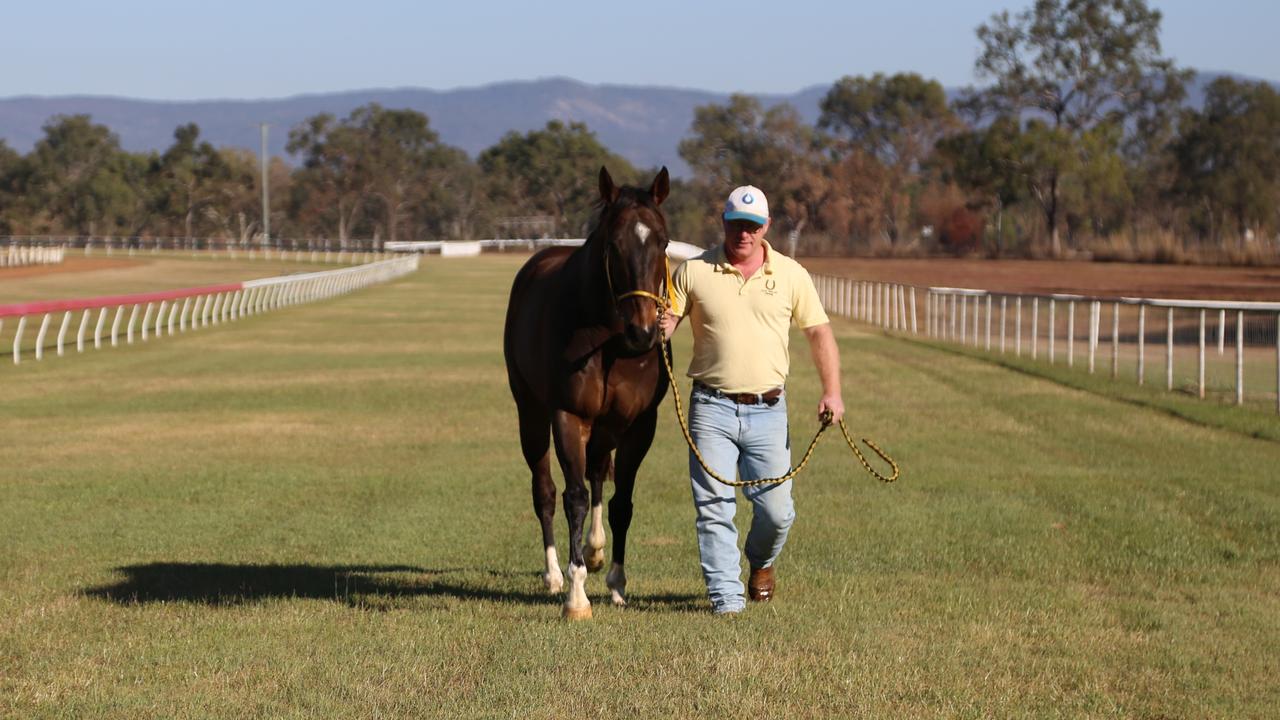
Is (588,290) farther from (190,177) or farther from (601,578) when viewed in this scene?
(190,177)

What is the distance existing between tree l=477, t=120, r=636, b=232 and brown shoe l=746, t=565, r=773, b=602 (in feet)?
404

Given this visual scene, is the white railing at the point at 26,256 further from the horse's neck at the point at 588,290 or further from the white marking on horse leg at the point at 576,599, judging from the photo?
the white marking on horse leg at the point at 576,599

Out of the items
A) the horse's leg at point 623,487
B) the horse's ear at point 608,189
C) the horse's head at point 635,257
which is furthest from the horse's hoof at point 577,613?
the horse's ear at point 608,189

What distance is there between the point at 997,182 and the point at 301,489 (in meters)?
86.9

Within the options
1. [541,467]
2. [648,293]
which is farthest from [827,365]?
[541,467]

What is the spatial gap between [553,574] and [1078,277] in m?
57.4

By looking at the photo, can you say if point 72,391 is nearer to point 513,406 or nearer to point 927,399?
point 513,406

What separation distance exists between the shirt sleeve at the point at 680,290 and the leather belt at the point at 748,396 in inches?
14.2

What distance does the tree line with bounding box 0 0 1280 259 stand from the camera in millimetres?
97688

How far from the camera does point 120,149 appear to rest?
15300 centimetres

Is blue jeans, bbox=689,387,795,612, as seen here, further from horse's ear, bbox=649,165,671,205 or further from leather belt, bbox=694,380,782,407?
horse's ear, bbox=649,165,671,205

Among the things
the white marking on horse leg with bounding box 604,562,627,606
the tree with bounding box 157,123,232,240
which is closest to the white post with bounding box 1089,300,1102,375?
the white marking on horse leg with bounding box 604,562,627,606

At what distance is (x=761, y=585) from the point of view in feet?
26.5

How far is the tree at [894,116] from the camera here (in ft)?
434
